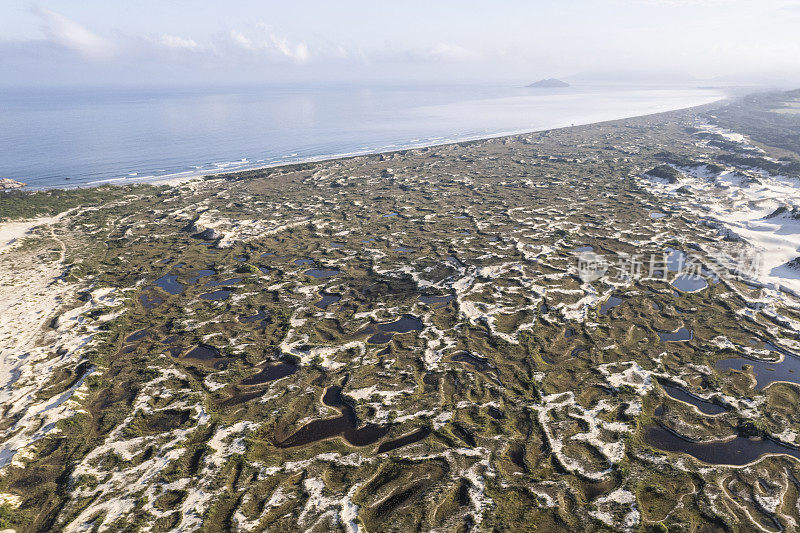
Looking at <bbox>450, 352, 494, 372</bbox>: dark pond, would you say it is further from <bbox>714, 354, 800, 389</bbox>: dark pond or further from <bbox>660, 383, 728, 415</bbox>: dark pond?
<bbox>714, 354, 800, 389</bbox>: dark pond

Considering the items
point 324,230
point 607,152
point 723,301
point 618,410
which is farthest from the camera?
point 607,152

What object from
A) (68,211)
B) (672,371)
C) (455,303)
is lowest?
(672,371)

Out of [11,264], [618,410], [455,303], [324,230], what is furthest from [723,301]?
[11,264]

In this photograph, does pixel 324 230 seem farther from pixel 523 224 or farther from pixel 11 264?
pixel 11 264

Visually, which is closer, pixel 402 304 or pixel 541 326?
pixel 541 326

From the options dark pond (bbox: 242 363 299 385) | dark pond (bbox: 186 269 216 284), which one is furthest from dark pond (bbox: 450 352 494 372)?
dark pond (bbox: 186 269 216 284)

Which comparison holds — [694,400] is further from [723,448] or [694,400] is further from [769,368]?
[769,368]

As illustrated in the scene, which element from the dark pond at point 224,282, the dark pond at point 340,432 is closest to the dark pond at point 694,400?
the dark pond at point 340,432
